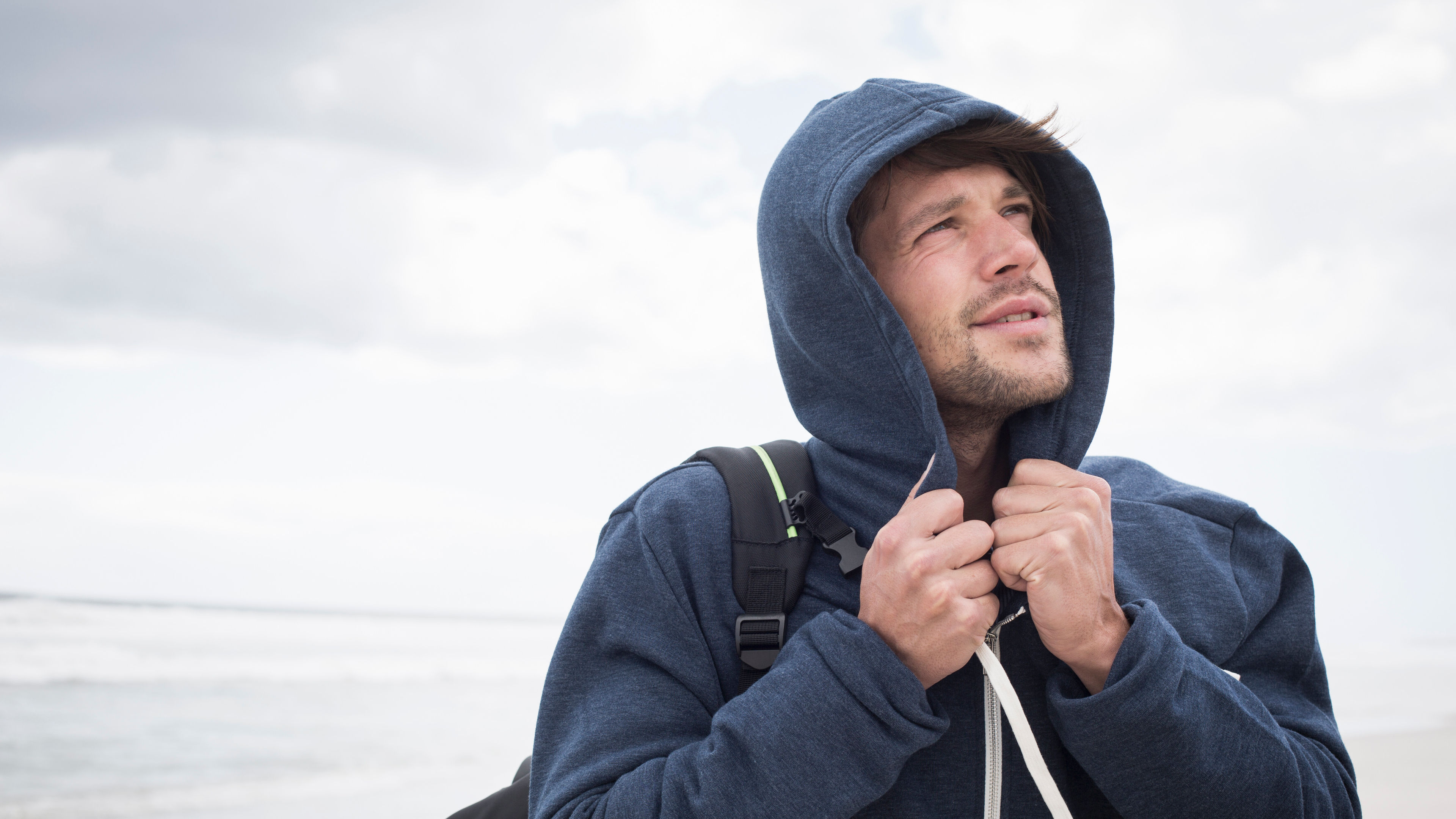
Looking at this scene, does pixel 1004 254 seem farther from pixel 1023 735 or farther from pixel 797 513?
pixel 1023 735

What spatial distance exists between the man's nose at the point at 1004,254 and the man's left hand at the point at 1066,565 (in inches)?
14.8

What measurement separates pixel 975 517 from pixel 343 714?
300 inches

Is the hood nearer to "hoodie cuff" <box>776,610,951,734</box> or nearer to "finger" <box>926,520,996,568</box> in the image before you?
"finger" <box>926,520,996,568</box>

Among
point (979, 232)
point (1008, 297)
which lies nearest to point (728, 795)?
point (1008, 297)

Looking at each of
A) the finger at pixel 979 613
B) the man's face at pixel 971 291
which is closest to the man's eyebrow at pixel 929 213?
the man's face at pixel 971 291

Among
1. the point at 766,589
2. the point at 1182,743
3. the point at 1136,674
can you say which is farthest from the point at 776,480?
the point at 1182,743

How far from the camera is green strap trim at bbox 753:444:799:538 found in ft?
4.95

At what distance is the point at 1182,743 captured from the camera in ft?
4.37

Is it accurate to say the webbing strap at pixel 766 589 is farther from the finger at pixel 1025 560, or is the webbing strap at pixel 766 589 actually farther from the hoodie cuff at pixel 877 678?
the finger at pixel 1025 560

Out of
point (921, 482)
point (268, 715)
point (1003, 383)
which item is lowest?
point (268, 715)

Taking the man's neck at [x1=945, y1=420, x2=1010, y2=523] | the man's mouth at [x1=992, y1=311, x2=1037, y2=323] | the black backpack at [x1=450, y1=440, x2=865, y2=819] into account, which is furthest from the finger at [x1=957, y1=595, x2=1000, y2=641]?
the man's mouth at [x1=992, y1=311, x2=1037, y2=323]

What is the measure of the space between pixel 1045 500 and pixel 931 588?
0.90 ft

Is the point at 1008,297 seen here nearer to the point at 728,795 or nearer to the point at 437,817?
the point at 728,795

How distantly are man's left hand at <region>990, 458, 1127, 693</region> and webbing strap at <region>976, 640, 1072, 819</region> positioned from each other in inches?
3.5
